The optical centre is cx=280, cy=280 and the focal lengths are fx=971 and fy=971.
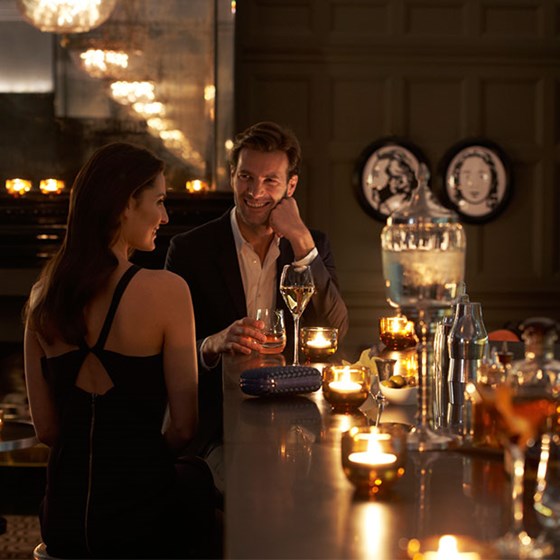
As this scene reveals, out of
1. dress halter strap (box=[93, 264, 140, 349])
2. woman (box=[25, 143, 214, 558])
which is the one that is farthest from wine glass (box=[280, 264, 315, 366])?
dress halter strap (box=[93, 264, 140, 349])

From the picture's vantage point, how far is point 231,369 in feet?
8.22

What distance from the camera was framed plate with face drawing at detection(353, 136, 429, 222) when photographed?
19.3 ft

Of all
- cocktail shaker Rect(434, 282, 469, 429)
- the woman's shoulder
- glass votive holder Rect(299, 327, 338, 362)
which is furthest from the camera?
glass votive holder Rect(299, 327, 338, 362)

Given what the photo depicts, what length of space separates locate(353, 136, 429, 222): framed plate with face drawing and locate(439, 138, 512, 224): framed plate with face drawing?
0.20m

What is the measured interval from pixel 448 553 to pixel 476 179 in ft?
16.8

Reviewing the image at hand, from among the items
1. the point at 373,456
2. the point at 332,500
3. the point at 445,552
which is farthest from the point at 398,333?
the point at 445,552

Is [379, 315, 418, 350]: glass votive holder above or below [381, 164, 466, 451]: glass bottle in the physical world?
below

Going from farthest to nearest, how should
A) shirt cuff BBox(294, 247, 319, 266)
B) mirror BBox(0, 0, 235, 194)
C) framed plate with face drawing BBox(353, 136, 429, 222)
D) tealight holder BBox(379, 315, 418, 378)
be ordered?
1. framed plate with face drawing BBox(353, 136, 429, 222)
2. mirror BBox(0, 0, 235, 194)
3. shirt cuff BBox(294, 247, 319, 266)
4. tealight holder BBox(379, 315, 418, 378)

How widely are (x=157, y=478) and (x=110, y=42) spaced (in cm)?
401

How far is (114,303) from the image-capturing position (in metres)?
2.18

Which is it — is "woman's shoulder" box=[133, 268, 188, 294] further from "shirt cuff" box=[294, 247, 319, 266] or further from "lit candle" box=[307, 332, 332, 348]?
"shirt cuff" box=[294, 247, 319, 266]

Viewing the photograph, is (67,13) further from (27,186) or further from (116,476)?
(116,476)

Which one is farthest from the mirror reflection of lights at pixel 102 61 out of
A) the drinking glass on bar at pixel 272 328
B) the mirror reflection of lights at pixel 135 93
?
the drinking glass on bar at pixel 272 328

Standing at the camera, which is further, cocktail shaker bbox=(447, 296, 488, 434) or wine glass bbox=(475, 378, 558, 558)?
cocktail shaker bbox=(447, 296, 488, 434)
